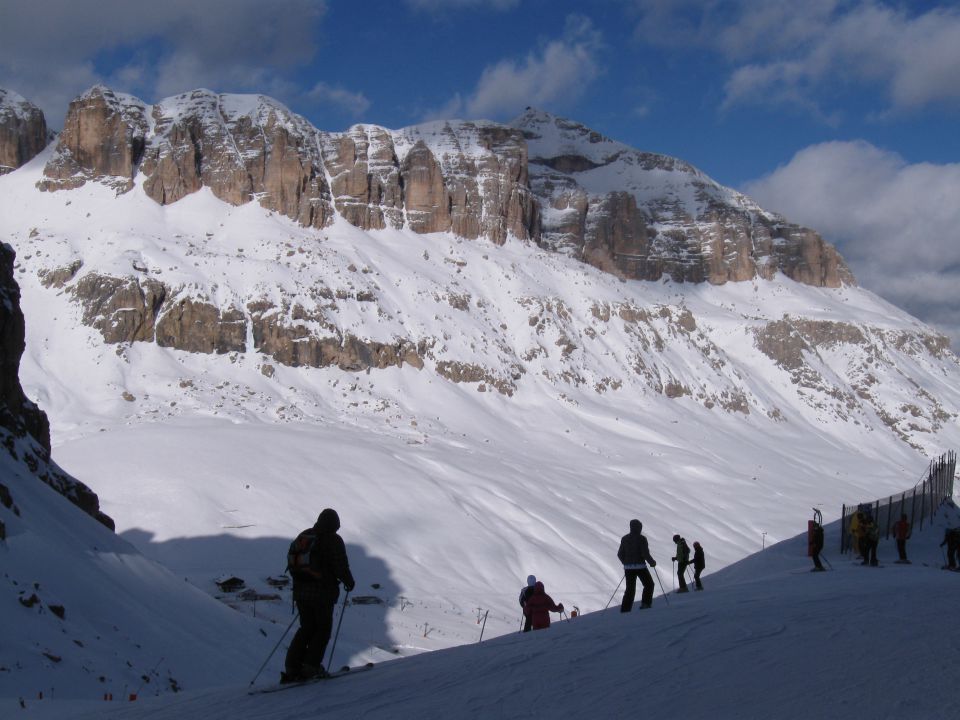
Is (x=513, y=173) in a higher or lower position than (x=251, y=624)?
higher

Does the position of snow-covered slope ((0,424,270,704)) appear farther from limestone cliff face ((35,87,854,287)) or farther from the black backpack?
limestone cliff face ((35,87,854,287))

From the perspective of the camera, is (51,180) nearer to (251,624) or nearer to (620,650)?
(251,624)

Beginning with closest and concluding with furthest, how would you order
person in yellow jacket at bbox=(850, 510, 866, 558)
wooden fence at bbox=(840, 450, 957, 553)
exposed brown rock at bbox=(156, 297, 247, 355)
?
person in yellow jacket at bbox=(850, 510, 866, 558), wooden fence at bbox=(840, 450, 957, 553), exposed brown rock at bbox=(156, 297, 247, 355)

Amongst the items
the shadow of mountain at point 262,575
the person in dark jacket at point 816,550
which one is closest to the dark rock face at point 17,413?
the shadow of mountain at point 262,575

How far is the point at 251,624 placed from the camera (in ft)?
53.6

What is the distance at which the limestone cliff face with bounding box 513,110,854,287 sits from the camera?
109 meters

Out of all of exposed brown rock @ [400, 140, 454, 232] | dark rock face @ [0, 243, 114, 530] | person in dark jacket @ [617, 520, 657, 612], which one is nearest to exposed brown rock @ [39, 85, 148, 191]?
exposed brown rock @ [400, 140, 454, 232]

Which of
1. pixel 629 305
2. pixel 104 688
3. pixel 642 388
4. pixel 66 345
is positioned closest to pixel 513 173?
pixel 629 305

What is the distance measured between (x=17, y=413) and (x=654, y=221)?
10769 cm

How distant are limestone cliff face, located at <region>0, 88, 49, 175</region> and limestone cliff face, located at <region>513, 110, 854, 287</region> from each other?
176 feet

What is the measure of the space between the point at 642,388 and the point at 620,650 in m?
65.7

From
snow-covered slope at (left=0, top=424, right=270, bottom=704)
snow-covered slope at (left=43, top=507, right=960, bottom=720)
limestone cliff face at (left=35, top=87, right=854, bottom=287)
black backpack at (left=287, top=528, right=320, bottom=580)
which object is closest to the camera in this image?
snow-covered slope at (left=43, top=507, right=960, bottom=720)

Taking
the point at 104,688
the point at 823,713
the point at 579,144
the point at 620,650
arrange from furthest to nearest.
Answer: the point at 579,144, the point at 104,688, the point at 620,650, the point at 823,713

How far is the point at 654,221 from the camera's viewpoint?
119125 millimetres
